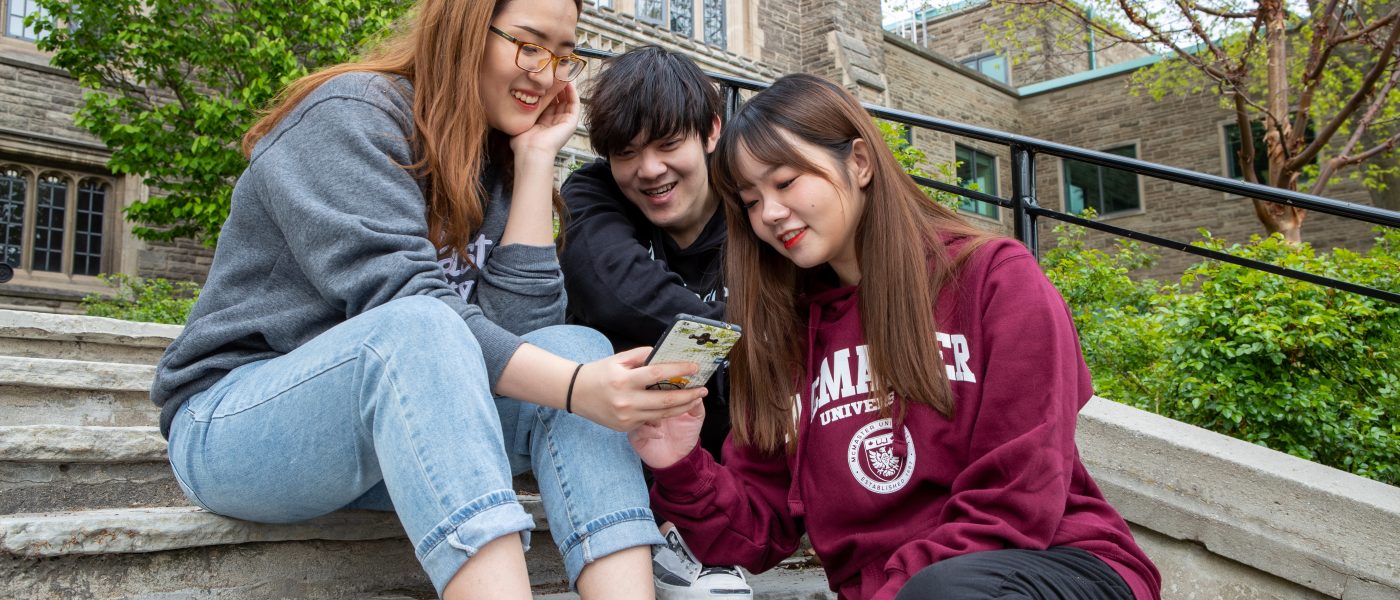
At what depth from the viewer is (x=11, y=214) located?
11.3m

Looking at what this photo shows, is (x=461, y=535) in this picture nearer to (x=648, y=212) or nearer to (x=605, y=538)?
(x=605, y=538)

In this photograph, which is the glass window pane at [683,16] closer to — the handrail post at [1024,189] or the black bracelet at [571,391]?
the handrail post at [1024,189]

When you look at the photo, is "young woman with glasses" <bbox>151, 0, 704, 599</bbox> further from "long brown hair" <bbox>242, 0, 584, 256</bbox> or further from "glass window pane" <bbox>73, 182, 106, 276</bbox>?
"glass window pane" <bbox>73, 182, 106, 276</bbox>

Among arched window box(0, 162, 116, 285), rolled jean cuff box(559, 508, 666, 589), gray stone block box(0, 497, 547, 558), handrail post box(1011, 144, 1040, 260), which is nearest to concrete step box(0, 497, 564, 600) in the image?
gray stone block box(0, 497, 547, 558)

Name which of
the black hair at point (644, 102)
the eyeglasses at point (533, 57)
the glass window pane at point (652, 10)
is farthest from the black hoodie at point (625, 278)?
the glass window pane at point (652, 10)

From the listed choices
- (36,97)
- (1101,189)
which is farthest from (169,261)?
(1101,189)

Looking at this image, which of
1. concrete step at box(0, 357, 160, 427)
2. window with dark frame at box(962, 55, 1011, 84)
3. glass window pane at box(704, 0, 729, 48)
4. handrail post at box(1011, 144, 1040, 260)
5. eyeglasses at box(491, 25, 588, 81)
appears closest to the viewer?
eyeglasses at box(491, 25, 588, 81)

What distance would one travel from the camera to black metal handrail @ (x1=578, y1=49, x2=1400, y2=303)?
8.14 ft

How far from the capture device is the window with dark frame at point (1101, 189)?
62.1 feet

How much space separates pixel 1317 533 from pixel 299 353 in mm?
2123

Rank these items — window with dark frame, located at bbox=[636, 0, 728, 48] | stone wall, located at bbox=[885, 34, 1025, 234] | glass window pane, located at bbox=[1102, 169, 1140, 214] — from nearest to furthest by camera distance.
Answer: window with dark frame, located at bbox=[636, 0, 728, 48] < stone wall, located at bbox=[885, 34, 1025, 234] < glass window pane, located at bbox=[1102, 169, 1140, 214]

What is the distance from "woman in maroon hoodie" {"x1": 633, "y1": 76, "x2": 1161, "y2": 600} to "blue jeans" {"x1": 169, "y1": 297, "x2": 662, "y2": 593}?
0.16 m

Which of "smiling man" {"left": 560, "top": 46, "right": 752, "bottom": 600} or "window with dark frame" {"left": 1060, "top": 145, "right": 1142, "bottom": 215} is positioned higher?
"smiling man" {"left": 560, "top": 46, "right": 752, "bottom": 600}

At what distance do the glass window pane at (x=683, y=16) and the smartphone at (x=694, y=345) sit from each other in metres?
14.4
